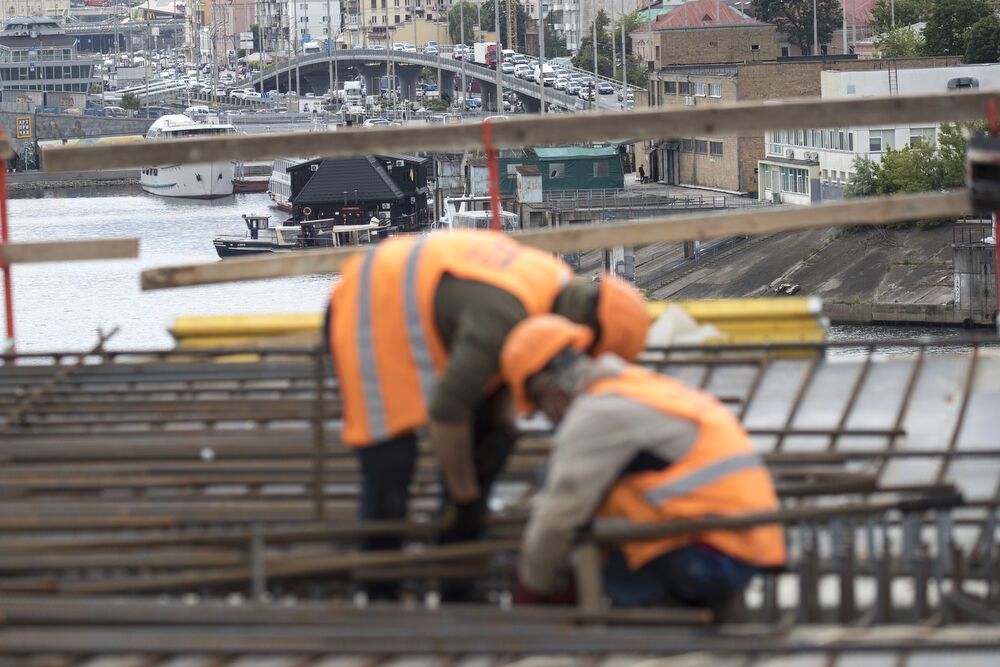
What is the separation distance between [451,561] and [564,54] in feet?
345

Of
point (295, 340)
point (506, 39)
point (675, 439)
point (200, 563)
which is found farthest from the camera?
point (506, 39)

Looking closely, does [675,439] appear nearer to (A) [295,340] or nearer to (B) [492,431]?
(B) [492,431]

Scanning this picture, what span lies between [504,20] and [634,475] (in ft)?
350

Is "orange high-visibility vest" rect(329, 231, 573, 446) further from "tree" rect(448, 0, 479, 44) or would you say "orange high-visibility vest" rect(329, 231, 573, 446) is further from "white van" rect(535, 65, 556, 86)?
"tree" rect(448, 0, 479, 44)

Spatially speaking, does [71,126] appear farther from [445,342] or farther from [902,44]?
[445,342]

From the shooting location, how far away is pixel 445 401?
122 inches

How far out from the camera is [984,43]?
46.8m

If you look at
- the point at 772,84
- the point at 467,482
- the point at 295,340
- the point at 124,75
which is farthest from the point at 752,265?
the point at 124,75

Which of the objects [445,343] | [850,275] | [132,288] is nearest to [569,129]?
[445,343]

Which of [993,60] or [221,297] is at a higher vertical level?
[993,60]

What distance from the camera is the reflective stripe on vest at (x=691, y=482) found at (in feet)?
10.2

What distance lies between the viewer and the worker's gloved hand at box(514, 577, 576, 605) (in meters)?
3.18

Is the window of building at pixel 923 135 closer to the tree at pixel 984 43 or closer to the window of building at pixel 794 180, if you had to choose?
the window of building at pixel 794 180

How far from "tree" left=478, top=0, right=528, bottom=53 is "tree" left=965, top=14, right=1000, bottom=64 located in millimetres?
53695
